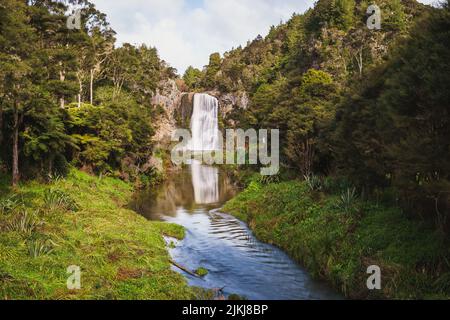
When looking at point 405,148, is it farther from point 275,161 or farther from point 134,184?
point 134,184

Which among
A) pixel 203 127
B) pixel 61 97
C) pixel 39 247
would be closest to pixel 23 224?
pixel 39 247

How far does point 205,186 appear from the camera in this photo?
45031mm

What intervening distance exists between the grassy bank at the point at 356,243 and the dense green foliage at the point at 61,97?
1435 centimetres

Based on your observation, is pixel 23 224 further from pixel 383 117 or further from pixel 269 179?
pixel 269 179

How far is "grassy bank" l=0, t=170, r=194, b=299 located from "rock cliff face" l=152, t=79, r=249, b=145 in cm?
4955

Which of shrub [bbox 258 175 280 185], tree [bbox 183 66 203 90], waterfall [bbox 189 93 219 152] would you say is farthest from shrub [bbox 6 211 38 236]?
tree [bbox 183 66 203 90]

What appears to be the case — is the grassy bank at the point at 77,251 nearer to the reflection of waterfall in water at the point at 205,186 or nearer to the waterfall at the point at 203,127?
the reflection of waterfall in water at the point at 205,186

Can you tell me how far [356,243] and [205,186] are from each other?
3040 cm

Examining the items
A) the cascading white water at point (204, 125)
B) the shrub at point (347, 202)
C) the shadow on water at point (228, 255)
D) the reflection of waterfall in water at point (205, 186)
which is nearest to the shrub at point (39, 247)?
the shadow on water at point (228, 255)

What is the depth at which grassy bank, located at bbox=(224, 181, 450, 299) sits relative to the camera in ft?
39.8

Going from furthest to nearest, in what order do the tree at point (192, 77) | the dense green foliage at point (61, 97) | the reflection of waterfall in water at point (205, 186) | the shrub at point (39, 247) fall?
the tree at point (192, 77) → the reflection of waterfall in water at point (205, 186) → the dense green foliage at point (61, 97) → the shrub at point (39, 247)

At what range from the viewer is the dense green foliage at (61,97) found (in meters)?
19.2

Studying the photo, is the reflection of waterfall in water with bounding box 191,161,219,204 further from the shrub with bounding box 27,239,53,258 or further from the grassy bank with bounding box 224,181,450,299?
the shrub with bounding box 27,239,53,258
